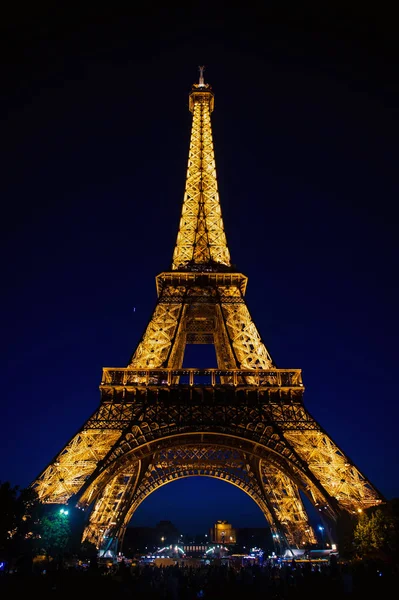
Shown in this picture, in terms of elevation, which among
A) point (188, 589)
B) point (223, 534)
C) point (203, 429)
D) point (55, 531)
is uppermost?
point (203, 429)

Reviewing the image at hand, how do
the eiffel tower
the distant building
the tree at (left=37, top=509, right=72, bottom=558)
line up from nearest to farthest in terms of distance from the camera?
the tree at (left=37, top=509, right=72, bottom=558) → the eiffel tower → the distant building

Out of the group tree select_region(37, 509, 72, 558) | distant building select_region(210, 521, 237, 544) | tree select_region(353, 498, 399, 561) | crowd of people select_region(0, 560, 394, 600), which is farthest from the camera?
distant building select_region(210, 521, 237, 544)

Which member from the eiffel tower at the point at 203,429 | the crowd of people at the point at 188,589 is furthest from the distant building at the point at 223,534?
the crowd of people at the point at 188,589

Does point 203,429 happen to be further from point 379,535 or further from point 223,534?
point 223,534

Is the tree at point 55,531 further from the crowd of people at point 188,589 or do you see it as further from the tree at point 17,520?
the crowd of people at point 188,589

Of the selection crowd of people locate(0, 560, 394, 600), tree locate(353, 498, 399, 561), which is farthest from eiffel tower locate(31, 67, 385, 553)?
crowd of people locate(0, 560, 394, 600)

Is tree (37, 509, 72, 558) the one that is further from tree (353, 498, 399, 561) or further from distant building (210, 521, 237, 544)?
distant building (210, 521, 237, 544)

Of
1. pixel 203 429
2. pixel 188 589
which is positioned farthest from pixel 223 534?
pixel 188 589

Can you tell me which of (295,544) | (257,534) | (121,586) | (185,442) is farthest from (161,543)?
(121,586)

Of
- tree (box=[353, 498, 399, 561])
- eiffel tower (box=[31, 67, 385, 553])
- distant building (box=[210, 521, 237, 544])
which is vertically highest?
eiffel tower (box=[31, 67, 385, 553])
